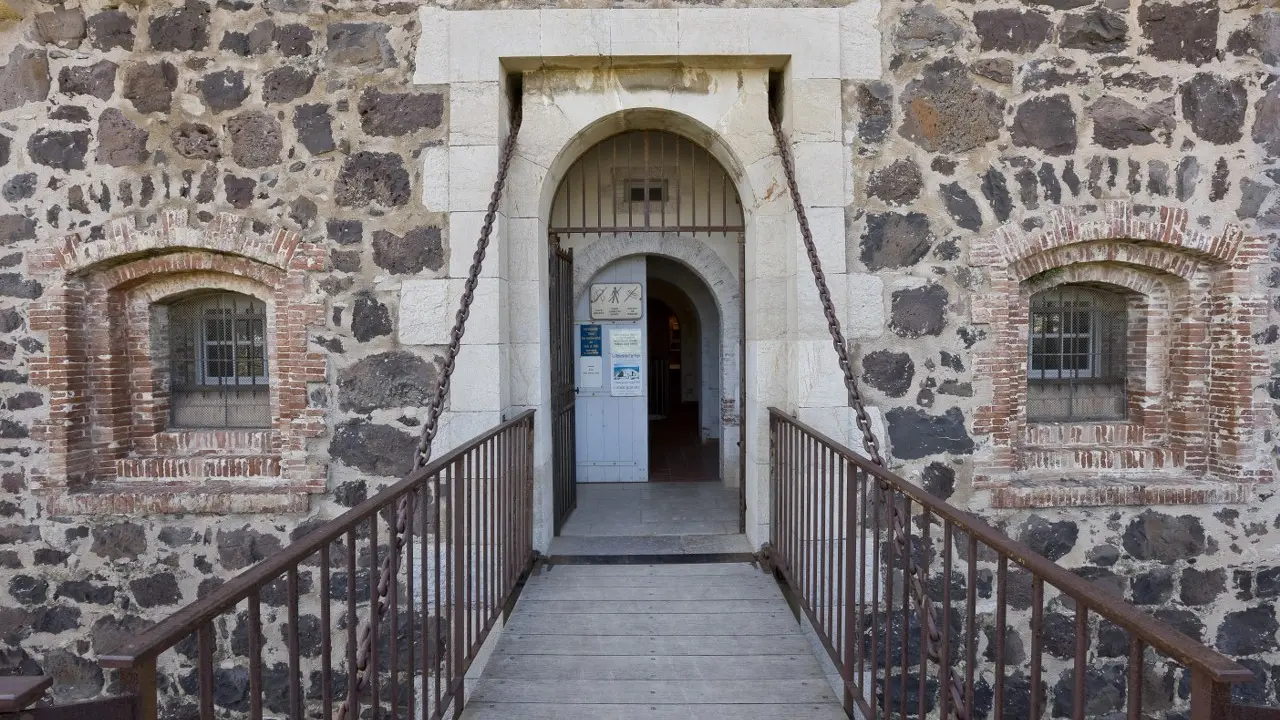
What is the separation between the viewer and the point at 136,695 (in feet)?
4.17

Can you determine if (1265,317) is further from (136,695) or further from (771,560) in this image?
(136,695)

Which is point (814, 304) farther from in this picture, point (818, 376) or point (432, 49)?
point (432, 49)

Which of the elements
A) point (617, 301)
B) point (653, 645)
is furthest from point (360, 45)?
point (653, 645)

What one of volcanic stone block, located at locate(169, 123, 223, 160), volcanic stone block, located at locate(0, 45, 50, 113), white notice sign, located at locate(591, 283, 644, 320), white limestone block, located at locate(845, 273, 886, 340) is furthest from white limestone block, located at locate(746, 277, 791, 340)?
volcanic stone block, located at locate(0, 45, 50, 113)

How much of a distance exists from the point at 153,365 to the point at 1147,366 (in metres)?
6.15

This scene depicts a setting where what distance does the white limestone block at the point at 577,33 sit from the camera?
3977mm

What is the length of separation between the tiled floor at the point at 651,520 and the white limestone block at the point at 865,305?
1.52m

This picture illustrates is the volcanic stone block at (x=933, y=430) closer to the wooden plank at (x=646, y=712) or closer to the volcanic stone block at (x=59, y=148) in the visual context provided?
the wooden plank at (x=646, y=712)

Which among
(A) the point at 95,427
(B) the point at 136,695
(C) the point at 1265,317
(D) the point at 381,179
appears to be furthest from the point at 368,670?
(C) the point at 1265,317

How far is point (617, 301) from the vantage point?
265 inches

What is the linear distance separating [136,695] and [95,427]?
12.5 ft

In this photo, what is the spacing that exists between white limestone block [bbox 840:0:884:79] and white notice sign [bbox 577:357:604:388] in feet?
12.1

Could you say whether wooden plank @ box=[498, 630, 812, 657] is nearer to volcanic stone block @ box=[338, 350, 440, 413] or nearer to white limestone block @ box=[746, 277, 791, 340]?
volcanic stone block @ box=[338, 350, 440, 413]

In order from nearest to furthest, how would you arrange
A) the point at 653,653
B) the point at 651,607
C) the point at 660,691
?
1. the point at 660,691
2. the point at 653,653
3. the point at 651,607
